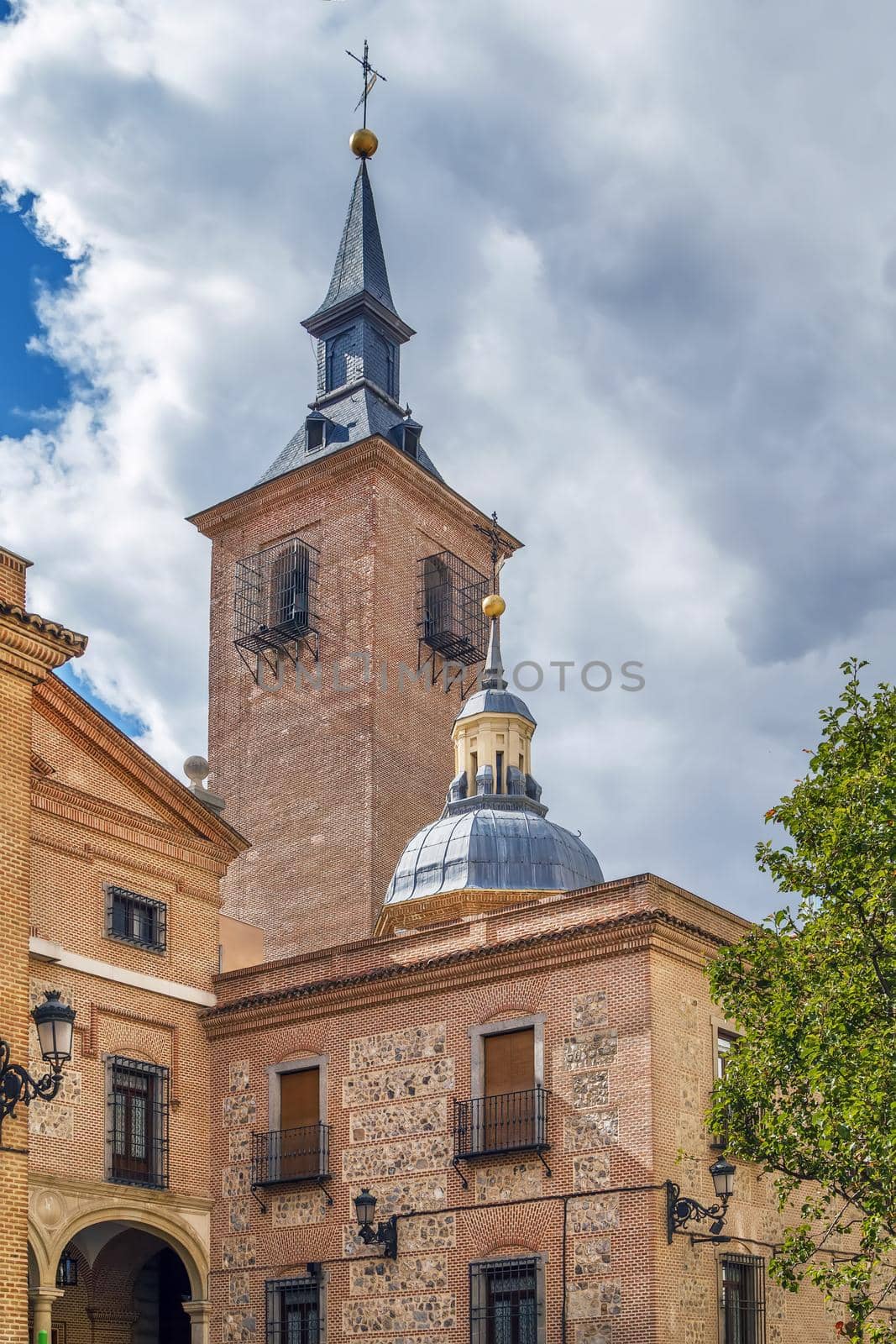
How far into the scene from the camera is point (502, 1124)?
22.9m

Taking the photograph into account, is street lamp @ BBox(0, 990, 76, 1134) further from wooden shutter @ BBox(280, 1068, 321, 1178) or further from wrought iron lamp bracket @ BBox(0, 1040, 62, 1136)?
wooden shutter @ BBox(280, 1068, 321, 1178)

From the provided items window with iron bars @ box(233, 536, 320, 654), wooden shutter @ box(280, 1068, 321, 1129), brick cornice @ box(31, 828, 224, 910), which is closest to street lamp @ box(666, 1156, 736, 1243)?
wooden shutter @ box(280, 1068, 321, 1129)

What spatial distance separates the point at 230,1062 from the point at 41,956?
4217mm

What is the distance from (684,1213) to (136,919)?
31.1 feet

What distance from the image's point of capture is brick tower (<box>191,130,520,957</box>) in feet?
118

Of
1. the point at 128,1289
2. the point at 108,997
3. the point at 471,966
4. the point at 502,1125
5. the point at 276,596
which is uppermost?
the point at 276,596

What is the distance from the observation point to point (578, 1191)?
71.6ft

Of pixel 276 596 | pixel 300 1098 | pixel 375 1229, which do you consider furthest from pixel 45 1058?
pixel 276 596

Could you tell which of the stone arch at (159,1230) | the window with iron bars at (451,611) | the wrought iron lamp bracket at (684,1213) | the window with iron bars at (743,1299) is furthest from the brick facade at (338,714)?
the wrought iron lamp bracket at (684,1213)

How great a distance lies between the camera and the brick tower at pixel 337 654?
35.9 metres

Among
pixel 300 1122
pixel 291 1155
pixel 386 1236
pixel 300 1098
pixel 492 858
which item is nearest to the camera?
pixel 386 1236

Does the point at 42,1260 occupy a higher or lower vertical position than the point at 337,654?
lower

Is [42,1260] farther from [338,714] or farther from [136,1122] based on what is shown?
[338,714]

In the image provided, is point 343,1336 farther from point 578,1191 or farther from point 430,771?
point 430,771
